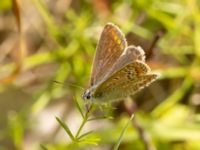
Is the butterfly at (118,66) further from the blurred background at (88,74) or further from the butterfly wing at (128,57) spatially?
the blurred background at (88,74)

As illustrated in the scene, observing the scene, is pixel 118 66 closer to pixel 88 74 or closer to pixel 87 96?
pixel 87 96

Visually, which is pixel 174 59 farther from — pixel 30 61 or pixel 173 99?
pixel 30 61

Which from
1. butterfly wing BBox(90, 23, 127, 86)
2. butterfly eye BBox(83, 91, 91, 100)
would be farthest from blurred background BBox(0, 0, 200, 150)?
butterfly wing BBox(90, 23, 127, 86)

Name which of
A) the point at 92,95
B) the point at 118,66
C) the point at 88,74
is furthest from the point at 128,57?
the point at 88,74

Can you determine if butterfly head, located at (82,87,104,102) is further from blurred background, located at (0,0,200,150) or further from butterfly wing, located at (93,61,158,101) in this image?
blurred background, located at (0,0,200,150)

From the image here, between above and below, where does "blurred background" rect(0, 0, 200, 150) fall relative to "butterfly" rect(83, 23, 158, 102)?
above

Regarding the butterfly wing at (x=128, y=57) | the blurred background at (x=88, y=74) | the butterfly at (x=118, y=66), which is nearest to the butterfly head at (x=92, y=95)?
the butterfly at (x=118, y=66)

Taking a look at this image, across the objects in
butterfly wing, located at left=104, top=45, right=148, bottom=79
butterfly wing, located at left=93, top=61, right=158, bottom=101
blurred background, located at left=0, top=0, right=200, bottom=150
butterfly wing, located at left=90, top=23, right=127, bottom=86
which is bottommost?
butterfly wing, located at left=93, top=61, right=158, bottom=101
